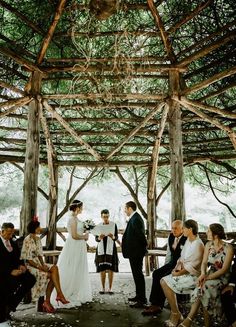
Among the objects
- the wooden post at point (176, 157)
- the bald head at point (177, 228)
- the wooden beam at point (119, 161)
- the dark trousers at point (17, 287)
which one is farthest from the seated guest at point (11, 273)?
the wooden beam at point (119, 161)

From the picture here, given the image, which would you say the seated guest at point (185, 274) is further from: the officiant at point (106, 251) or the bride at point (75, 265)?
the officiant at point (106, 251)

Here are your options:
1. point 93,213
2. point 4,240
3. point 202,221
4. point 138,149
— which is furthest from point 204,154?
point 93,213

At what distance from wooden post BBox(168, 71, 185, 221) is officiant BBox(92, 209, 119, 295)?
159 cm

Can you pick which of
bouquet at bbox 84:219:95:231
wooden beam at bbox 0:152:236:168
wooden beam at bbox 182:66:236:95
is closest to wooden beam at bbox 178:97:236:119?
wooden beam at bbox 182:66:236:95

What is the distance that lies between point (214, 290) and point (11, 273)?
2791mm

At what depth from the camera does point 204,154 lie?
904 centimetres

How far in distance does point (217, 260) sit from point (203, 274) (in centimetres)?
28

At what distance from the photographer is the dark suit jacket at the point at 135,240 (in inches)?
223

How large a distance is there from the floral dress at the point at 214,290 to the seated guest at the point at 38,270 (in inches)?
90.7

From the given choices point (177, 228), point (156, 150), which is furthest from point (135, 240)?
point (156, 150)

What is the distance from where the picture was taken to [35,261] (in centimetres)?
514

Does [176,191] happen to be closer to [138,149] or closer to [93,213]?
[138,149]

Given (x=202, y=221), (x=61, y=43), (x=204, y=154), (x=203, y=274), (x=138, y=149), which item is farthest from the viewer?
(x=202, y=221)

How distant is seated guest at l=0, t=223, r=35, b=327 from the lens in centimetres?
434
